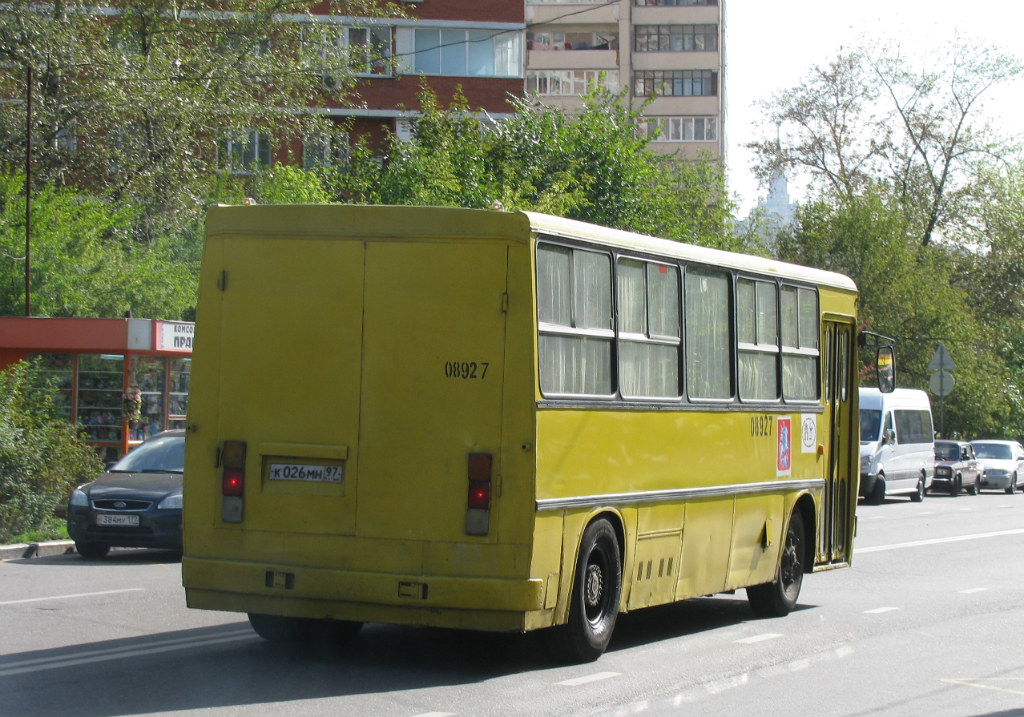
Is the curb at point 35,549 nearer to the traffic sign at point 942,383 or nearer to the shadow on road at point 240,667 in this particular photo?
the shadow on road at point 240,667

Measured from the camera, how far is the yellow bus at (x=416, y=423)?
8609 mm

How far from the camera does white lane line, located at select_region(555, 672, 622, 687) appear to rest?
8.73 meters

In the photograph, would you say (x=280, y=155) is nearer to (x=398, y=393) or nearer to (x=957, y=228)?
(x=957, y=228)

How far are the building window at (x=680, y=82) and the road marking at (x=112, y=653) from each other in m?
69.9

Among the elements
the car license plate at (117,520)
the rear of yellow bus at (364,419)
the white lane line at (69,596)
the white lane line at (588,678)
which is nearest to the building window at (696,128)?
the car license plate at (117,520)

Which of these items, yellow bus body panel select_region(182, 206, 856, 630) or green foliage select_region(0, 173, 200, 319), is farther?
green foliage select_region(0, 173, 200, 319)

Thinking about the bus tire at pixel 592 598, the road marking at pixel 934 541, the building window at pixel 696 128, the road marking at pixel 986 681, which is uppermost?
the building window at pixel 696 128

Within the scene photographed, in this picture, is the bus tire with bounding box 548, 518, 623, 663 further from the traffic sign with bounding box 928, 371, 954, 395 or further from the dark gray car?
the traffic sign with bounding box 928, 371, 954, 395

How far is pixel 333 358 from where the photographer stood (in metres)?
8.96

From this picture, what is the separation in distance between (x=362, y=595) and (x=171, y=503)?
853 cm

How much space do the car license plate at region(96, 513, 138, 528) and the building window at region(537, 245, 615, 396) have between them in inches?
336

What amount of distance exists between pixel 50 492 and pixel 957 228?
49202 millimetres

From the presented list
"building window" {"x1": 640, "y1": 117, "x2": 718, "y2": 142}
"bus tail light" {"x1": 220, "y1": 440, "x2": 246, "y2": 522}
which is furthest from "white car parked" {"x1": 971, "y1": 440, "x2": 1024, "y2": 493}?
"bus tail light" {"x1": 220, "y1": 440, "x2": 246, "y2": 522}

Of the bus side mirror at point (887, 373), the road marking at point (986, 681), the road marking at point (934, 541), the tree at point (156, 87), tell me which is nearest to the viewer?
the road marking at point (986, 681)
